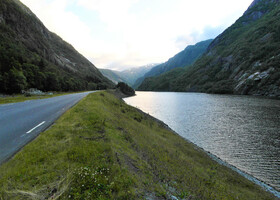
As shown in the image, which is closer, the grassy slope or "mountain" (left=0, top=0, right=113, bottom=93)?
the grassy slope

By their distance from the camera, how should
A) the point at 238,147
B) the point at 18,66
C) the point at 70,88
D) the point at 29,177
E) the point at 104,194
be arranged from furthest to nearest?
the point at 70,88 < the point at 18,66 < the point at 238,147 < the point at 29,177 < the point at 104,194

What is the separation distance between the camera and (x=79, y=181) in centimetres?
527

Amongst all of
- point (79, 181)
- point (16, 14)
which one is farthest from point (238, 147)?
point (16, 14)

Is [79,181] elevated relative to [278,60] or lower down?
lower down

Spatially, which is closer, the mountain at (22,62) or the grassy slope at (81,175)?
the grassy slope at (81,175)

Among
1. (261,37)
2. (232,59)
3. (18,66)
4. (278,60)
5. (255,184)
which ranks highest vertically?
A: (261,37)

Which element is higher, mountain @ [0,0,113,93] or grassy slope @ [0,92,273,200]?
mountain @ [0,0,113,93]

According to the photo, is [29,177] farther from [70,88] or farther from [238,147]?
[70,88]

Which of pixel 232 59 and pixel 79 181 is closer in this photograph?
pixel 79 181

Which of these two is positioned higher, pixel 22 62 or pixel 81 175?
pixel 22 62

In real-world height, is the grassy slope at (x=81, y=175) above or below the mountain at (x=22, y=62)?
below

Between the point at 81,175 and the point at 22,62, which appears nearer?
the point at 81,175

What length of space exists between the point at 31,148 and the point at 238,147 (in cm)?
2564

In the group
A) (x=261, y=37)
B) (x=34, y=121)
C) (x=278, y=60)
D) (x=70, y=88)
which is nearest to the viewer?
(x=34, y=121)
